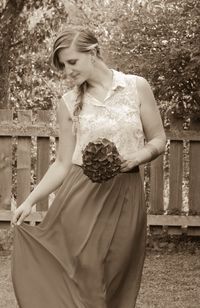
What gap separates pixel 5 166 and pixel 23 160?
0.65ft

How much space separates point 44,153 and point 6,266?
3.96 feet

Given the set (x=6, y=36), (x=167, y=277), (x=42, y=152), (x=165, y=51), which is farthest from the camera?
(x=6, y=36)

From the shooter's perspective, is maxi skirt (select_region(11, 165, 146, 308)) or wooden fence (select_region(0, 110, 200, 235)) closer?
maxi skirt (select_region(11, 165, 146, 308))

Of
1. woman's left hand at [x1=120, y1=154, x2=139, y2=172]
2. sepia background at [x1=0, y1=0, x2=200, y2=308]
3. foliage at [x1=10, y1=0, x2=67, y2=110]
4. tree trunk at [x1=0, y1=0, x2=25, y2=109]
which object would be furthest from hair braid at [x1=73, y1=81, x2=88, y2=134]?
foliage at [x1=10, y1=0, x2=67, y2=110]

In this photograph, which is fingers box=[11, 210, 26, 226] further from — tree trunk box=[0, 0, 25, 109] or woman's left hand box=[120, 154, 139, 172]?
tree trunk box=[0, 0, 25, 109]

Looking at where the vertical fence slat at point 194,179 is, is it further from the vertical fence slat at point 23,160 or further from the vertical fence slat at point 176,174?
the vertical fence slat at point 23,160

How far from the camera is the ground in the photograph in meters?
5.58

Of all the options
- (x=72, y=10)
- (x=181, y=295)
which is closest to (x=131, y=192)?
(x=181, y=295)

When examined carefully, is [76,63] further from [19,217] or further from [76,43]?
[19,217]

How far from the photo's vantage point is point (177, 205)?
729 centimetres

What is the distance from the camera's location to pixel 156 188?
7301 mm

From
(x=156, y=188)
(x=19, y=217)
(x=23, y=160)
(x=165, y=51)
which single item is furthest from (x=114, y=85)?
(x=23, y=160)

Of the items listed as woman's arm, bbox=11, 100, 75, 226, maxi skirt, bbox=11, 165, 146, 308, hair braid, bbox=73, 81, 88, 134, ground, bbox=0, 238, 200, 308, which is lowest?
ground, bbox=0, 238, 200, 308

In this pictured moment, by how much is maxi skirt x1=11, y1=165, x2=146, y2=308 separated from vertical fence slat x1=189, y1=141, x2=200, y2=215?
3.68 m
